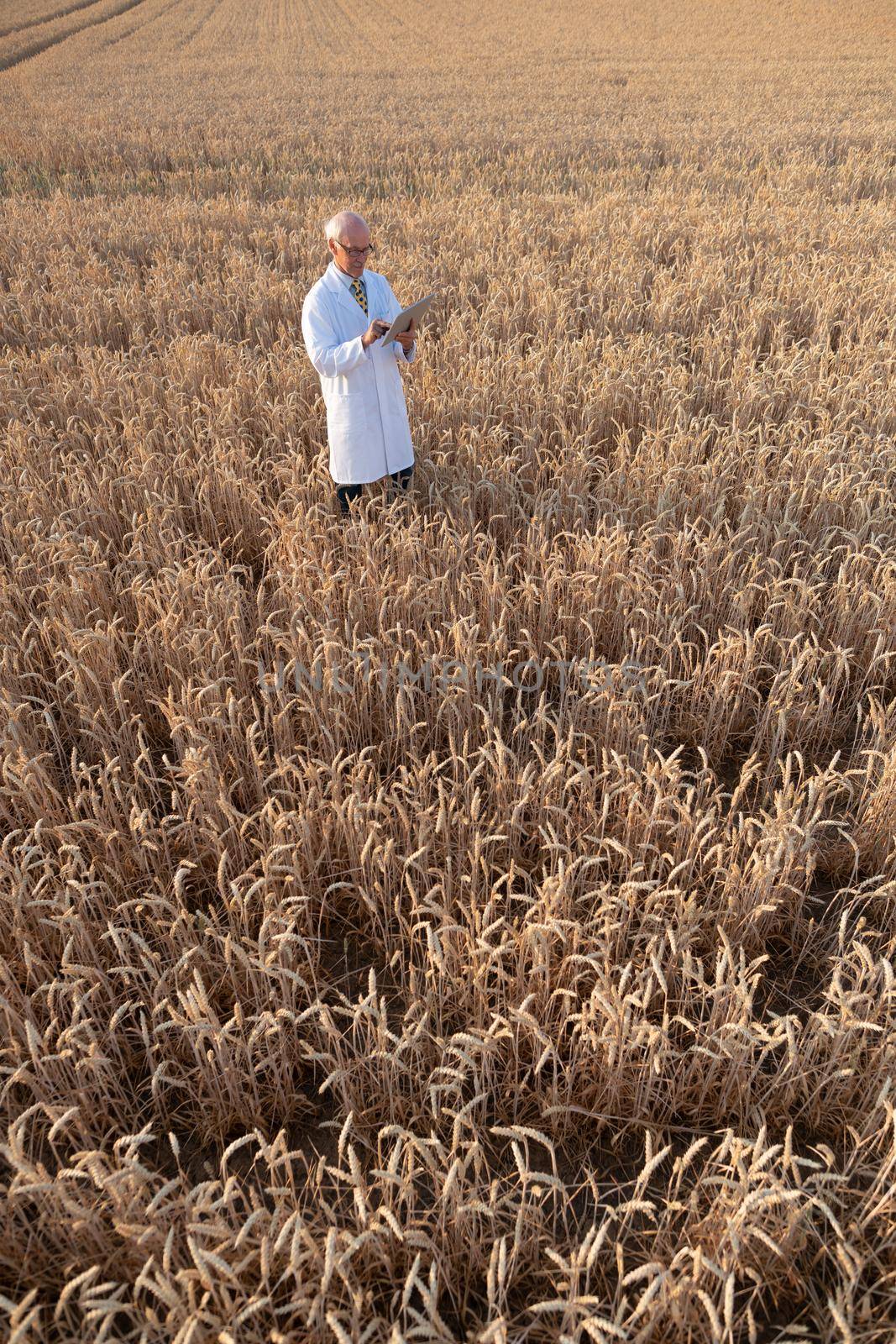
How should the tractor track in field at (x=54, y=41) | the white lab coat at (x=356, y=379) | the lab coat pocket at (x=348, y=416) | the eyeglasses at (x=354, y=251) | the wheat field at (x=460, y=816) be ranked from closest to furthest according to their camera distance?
the wheat field at (x=460, y=816) → the eyeglasses at (x=354, y=251) → the white lab coat at (x=356, y=379) → the lab coat pocket at (x=348, y=416) → the tractor track in field at (x=54, y=41)

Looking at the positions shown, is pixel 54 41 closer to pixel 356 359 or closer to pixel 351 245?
pixel 351 245

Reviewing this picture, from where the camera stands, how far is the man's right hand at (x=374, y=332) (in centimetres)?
314

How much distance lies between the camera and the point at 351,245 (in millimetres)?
3262

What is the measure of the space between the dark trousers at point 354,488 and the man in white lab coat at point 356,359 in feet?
0.37

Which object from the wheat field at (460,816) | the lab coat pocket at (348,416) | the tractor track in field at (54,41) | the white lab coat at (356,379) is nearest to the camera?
the wheat field at (460,816)

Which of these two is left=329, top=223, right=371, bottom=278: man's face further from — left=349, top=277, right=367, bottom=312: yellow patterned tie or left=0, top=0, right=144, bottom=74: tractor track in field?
left=0, top=0, right=144, bottom=74: tractor track in field

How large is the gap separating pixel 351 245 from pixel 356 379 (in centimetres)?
53

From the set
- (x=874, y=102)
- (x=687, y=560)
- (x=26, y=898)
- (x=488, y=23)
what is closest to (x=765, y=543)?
(x=687, y=560)

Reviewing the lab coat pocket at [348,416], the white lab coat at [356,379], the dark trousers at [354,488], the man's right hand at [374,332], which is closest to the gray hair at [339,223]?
the white lab coat at [356,379]

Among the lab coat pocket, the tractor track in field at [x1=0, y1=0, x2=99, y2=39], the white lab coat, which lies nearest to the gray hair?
the white lab coat

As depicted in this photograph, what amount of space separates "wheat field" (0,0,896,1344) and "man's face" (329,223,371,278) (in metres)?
0.97

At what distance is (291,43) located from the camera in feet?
89.2

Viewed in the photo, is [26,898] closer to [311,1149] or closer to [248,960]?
[248,960]

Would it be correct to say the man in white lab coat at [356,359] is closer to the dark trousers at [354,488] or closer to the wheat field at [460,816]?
the dark trousers at [354,488]
